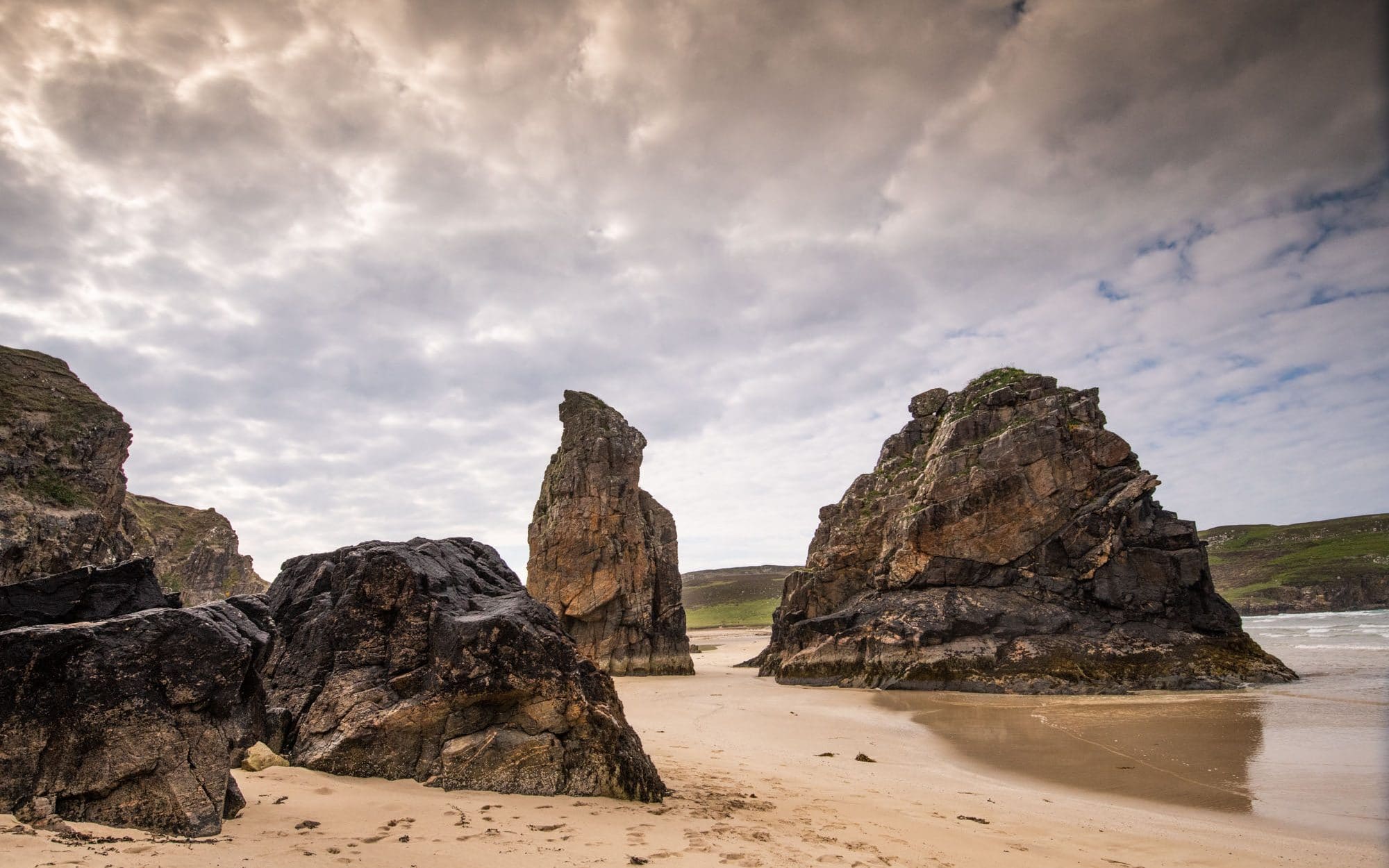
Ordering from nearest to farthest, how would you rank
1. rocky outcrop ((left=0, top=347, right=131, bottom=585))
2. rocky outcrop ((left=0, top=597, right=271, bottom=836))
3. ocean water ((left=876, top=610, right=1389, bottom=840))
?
rocky outcrop ((left=0, top=597, right=271, bottom=836)) < ocean water ((left=876, top=610, right=1389, bottom=840)) < rocky outcrop ((left=0, top=347, right=131, bottom=585))

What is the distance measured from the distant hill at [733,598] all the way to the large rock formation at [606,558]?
66.5 m

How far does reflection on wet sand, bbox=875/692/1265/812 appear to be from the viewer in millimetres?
11891

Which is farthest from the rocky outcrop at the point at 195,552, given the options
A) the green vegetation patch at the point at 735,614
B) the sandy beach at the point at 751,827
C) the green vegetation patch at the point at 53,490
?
the green vegetation patch at the point at 735,614

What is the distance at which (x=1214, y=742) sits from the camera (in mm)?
15023

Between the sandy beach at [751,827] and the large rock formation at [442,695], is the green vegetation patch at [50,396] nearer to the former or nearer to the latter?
the large rock formation at [442,695]

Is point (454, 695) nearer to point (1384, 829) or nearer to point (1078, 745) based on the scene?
point (1384, 829)

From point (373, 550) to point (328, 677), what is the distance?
1.71 meters

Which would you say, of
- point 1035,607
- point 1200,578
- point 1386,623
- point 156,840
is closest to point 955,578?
point 1035,607

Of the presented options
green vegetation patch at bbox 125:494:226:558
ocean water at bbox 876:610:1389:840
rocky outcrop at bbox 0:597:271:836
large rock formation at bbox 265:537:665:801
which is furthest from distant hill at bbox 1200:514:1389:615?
green vegetation patch at bbox 125:494:226:558

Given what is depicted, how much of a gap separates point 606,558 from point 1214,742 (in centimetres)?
3076

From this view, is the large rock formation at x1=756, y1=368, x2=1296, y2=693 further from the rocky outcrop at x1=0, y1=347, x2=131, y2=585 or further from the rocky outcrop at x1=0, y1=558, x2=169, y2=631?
the rocky outcrop at x1=0, y1=347, x2=131, y2=585

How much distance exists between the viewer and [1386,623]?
5019 centimetres

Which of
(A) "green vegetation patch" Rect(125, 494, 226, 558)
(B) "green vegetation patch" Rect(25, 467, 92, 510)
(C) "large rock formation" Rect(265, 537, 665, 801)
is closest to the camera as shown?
(C) "large rock formation" Rect(265, 537, 665, 801)

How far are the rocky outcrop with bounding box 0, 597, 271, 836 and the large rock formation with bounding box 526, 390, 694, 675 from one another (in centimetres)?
3377
